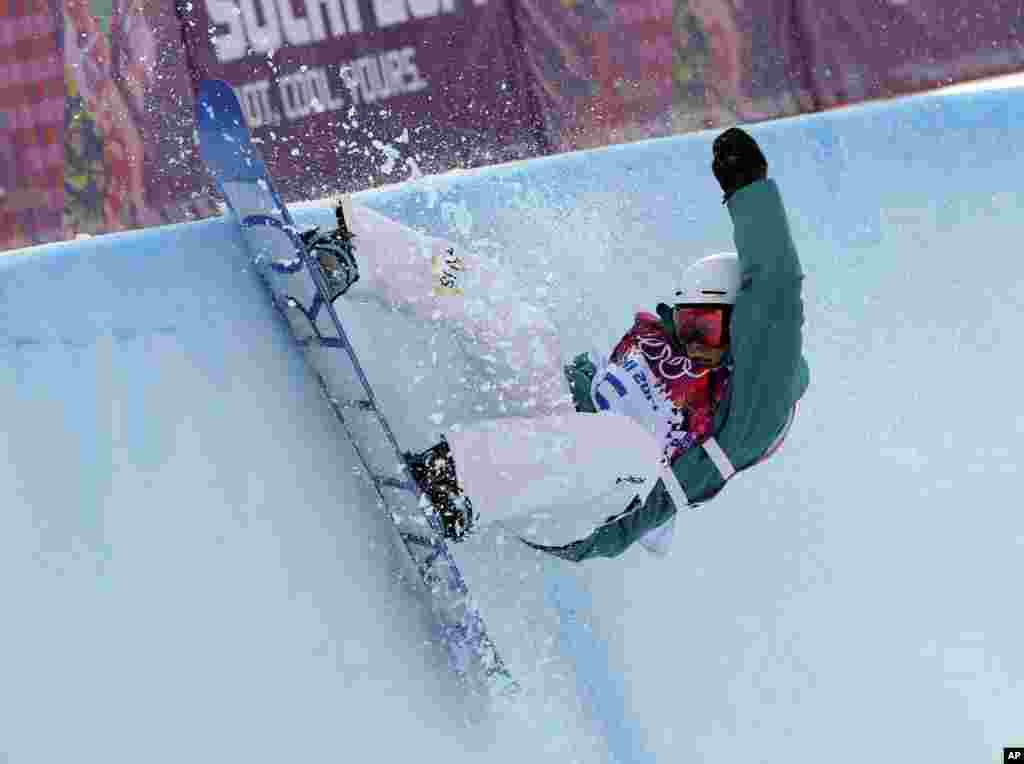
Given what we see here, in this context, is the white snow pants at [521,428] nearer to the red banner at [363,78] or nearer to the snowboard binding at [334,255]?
the snowboard binding at [334,255]

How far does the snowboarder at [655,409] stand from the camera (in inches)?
102

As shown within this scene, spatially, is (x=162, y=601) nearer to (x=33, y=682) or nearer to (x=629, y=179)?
(x=33, y=682)

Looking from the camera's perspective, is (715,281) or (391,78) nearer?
(715,281)

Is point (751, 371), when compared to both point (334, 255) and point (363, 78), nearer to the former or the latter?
point (334, 255)

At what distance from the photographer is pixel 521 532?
2955mm

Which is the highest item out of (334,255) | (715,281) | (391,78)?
(334,255)

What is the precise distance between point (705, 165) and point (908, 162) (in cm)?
62

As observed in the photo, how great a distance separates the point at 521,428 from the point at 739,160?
638 millimetres

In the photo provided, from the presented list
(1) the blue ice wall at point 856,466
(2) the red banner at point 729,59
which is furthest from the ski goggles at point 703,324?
(2) the red banner at point 729,59

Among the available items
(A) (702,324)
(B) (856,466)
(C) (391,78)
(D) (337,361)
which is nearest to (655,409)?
(A) (702,324)

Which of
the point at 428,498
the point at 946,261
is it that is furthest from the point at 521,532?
the point at 946,261

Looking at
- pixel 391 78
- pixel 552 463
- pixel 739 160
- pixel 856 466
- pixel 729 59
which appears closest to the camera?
pixel 739 160

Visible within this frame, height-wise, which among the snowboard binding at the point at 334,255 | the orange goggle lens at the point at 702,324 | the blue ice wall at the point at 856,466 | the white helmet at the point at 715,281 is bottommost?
the blue ice wall at the point at 856,466

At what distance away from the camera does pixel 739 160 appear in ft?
8.36
